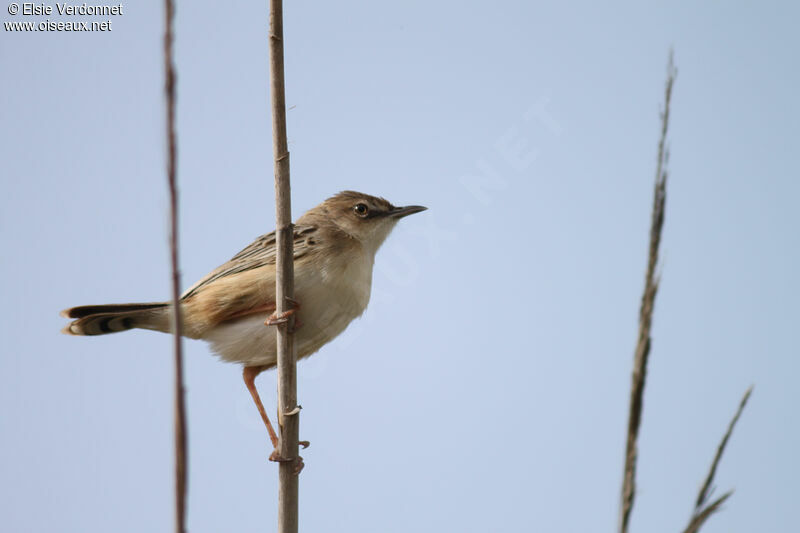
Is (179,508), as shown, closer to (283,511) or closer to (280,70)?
(280,70)

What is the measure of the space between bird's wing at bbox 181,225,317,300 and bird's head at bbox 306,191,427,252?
0.49m

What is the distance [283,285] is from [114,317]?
10.7 feet

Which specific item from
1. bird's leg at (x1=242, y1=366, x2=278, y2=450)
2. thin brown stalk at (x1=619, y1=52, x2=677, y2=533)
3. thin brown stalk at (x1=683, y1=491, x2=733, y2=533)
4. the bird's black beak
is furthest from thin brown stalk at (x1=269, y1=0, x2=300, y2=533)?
the bird's black beak

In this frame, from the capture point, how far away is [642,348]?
1.21 metres

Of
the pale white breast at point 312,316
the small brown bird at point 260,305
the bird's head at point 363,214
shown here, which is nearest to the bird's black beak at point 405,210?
the bird's head at point 363,214

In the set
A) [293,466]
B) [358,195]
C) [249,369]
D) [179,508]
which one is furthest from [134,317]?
[179,508]

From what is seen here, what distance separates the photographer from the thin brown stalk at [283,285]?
2650 millimetres

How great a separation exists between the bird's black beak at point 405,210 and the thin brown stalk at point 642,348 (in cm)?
561

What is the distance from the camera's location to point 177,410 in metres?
0.89

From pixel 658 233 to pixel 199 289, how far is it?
16.9ft

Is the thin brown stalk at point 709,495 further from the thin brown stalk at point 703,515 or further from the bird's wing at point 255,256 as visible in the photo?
the bird's wing at point 255,256

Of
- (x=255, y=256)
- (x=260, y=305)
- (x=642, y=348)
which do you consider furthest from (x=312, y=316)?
(x=642, y=348)

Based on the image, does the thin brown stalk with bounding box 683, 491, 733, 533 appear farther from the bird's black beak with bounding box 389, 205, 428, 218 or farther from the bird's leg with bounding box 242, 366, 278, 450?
the bird's black beak with bounding box 389, 205, 428, 218

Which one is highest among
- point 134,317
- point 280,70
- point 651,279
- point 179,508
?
point 280,70
